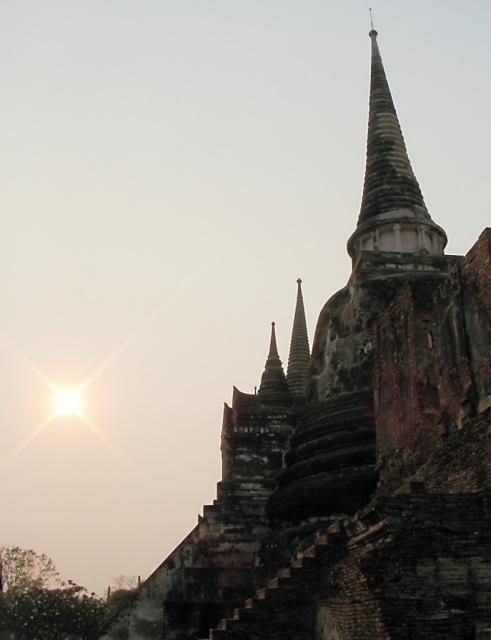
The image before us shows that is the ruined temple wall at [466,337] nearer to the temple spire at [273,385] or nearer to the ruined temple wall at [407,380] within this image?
the ruined temple wall at [407,380]

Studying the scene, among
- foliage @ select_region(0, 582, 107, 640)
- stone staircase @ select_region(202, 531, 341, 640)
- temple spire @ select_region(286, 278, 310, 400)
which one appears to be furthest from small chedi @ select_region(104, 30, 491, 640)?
foliage @ select_region(0, 582, 107, 640)

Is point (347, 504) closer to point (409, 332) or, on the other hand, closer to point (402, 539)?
point (409, 332)

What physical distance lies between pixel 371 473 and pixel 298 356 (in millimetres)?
15794

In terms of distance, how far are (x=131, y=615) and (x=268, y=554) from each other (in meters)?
3.20

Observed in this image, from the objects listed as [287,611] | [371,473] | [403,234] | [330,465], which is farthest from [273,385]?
[287,611]

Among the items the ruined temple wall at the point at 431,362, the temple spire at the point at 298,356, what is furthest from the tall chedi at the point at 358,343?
the temple spire at the point at 298,356

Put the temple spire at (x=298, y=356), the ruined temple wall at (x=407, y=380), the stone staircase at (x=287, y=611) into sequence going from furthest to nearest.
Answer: the temple spire at (x=298, y=356)
the ruined temple wall at (x=407, y=380)
the stone staircase at (x=287, y=611)

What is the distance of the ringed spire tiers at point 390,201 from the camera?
18.9 m

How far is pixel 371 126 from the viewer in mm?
21938

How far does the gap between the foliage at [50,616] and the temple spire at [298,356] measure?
1768 cm

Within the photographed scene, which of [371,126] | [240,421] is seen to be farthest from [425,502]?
[371,126]

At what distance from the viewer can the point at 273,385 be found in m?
22.2

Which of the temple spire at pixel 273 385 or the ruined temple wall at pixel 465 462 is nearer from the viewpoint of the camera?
the ruined temple wall at pixel 465 462

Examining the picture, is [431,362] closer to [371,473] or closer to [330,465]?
[371,473]
